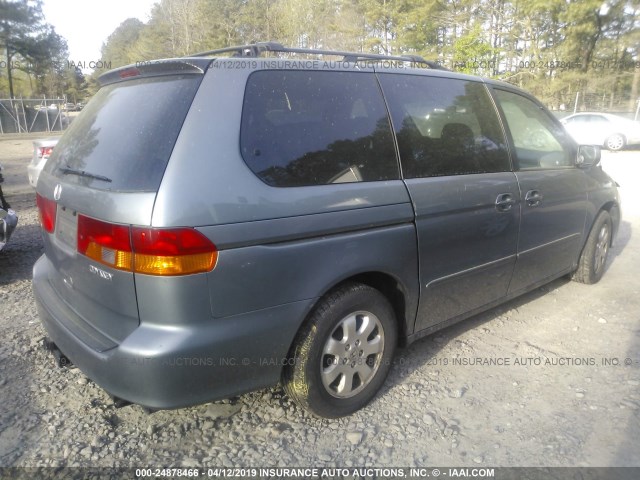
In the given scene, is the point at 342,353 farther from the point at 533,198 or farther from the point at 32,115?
the point at 32,115

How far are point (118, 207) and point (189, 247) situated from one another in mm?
342

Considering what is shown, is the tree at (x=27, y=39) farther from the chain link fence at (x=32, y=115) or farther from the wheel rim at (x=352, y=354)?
the wheel rim at (x=352, y=354)

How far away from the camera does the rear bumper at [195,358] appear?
1847 millimetres

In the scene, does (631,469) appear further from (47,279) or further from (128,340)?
(47,279)

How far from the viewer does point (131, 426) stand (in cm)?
239

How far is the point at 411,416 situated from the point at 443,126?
1701 millimetres

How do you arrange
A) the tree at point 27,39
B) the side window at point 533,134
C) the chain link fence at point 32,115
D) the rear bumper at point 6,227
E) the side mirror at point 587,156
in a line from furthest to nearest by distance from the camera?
the tree at point 27,39 → the chain link fence at point 32,115 → the rear bumper at point 6,227 → the side mirror at point 587,156 → the side window at point 533,134

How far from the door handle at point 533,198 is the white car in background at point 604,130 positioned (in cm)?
1637

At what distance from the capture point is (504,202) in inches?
118

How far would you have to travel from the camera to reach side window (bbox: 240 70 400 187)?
204cm

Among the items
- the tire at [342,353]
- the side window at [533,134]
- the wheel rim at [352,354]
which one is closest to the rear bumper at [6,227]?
the tire at [342,353]

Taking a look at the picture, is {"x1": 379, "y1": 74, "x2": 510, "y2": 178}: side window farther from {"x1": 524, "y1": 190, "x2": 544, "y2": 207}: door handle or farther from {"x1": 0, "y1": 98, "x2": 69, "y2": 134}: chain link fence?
{"x1": 0, "y1": 98, "x2": 69, "y2": 134}: chain link fence

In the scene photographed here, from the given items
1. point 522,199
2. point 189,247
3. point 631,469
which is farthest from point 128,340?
point 522,199

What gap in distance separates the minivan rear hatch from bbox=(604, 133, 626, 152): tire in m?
19.8
